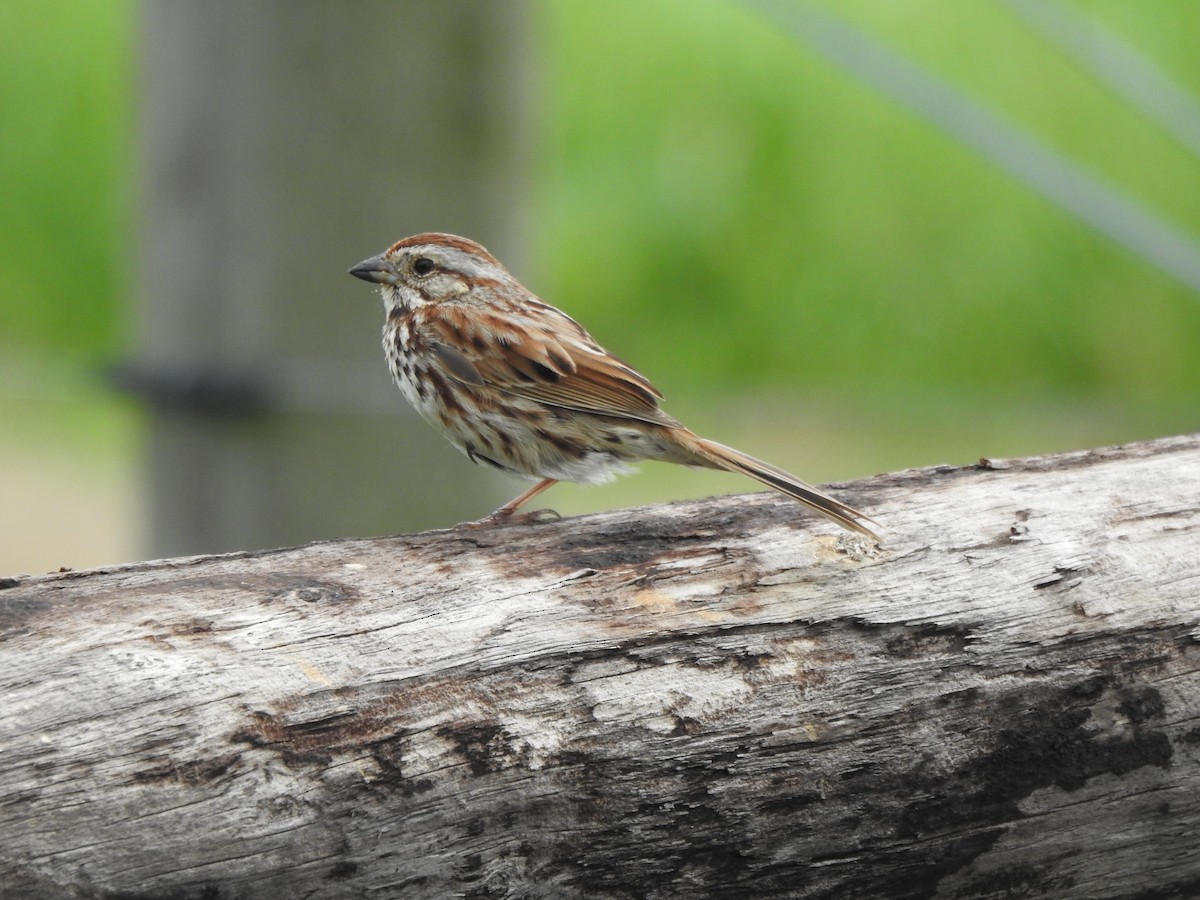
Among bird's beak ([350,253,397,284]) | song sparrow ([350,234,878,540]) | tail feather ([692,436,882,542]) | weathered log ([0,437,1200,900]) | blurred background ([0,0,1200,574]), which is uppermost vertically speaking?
blurred background ([0,0,1200,574])

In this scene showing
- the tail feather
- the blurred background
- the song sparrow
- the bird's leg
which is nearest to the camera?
the tail feather

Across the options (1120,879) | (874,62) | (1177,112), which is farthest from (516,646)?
(1177,112)

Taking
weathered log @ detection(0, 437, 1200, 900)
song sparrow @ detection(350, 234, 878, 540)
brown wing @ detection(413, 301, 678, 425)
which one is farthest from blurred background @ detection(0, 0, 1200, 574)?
weathered log @ detection(0, 437, 1200, 900)

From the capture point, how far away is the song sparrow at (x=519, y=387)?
3.95 meters

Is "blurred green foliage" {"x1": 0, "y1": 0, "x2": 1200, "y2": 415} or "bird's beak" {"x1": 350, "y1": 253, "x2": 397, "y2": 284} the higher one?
"blurred green foliage" {"x1": 0, "y1": 0, "x2": 1200, "y2": 415}

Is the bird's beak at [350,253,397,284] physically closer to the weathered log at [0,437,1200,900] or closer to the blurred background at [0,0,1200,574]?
the blurred background at [0,0,1200,574]

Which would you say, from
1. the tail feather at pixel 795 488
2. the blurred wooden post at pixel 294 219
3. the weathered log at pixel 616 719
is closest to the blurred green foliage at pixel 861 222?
the blurred wooden post at pixel 294 219

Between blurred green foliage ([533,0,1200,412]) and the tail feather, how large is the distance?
4835mm

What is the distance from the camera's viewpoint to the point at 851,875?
2709 mm

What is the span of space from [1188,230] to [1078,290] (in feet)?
3.19

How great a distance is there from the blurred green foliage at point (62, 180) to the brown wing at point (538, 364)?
220 inches

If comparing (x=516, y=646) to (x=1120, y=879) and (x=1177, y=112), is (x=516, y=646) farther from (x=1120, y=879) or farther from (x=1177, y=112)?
(x=1177, y=112)

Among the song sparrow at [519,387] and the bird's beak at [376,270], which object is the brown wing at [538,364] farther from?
the bird's beak at [376,270]

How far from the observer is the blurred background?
5.28m
